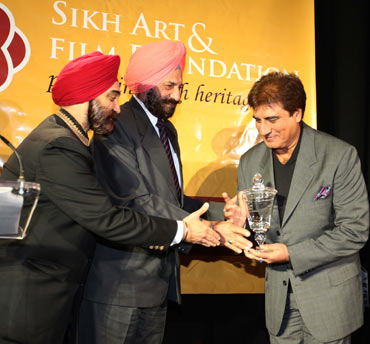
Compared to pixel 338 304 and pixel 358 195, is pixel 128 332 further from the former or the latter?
pixel 358 195

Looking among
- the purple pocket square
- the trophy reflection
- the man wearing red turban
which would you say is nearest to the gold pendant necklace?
the man wearing red turban

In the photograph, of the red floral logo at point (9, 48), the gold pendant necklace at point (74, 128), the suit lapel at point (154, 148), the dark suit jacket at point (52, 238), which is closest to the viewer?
the dark suit jacket at point (52, 238)

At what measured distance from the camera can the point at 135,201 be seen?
2416mm

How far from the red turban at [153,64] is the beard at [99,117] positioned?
1.47ft

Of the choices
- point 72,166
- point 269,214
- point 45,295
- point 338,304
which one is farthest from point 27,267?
point 338,304

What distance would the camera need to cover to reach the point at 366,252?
3984 mm

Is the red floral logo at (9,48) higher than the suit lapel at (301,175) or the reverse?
higher

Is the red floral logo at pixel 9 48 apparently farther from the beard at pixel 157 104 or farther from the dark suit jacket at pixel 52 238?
the dark suit jacket at pixel 52 238

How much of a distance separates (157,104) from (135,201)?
60 centimetres

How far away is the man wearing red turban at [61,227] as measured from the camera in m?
1.89

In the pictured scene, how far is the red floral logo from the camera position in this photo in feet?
9.98

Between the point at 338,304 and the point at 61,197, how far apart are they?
148cm

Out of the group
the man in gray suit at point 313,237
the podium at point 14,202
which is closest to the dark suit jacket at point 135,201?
the man in gray suit at point 313,237

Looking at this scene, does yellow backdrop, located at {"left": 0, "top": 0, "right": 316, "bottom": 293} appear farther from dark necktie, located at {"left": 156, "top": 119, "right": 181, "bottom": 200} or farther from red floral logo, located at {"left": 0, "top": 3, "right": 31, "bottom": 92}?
dark necktie, located at {"left": 156, "top": 119, "right": 181, "bottom": 200}
